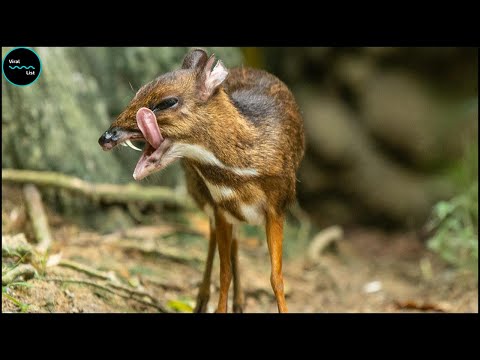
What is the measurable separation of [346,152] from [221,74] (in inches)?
229

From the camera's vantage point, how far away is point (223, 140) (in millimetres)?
4875

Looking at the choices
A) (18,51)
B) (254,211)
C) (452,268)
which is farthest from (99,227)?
(452,268)

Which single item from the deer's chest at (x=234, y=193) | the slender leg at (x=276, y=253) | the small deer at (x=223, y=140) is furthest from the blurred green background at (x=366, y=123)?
the slender leg at (x=276, y=253)

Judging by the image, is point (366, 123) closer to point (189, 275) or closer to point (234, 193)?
point (189, 275)

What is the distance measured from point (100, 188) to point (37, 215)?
3.10 ft

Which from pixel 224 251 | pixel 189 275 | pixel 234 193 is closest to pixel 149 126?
pixel 234 193

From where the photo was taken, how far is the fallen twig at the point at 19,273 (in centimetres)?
536

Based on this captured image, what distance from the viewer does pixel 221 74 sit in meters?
4.88

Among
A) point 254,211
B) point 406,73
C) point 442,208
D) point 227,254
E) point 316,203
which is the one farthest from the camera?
point 316,203

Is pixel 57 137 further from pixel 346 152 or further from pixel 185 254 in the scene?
pixel 346 152

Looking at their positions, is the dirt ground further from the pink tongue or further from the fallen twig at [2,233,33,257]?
the pink tongue

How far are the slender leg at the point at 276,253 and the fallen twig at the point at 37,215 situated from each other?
8.07 ft

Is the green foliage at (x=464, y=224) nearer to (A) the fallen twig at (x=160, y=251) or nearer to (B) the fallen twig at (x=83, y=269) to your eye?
(A) the fallen twig at (x=160, y=251)

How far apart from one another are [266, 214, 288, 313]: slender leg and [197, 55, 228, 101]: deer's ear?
106 cm
